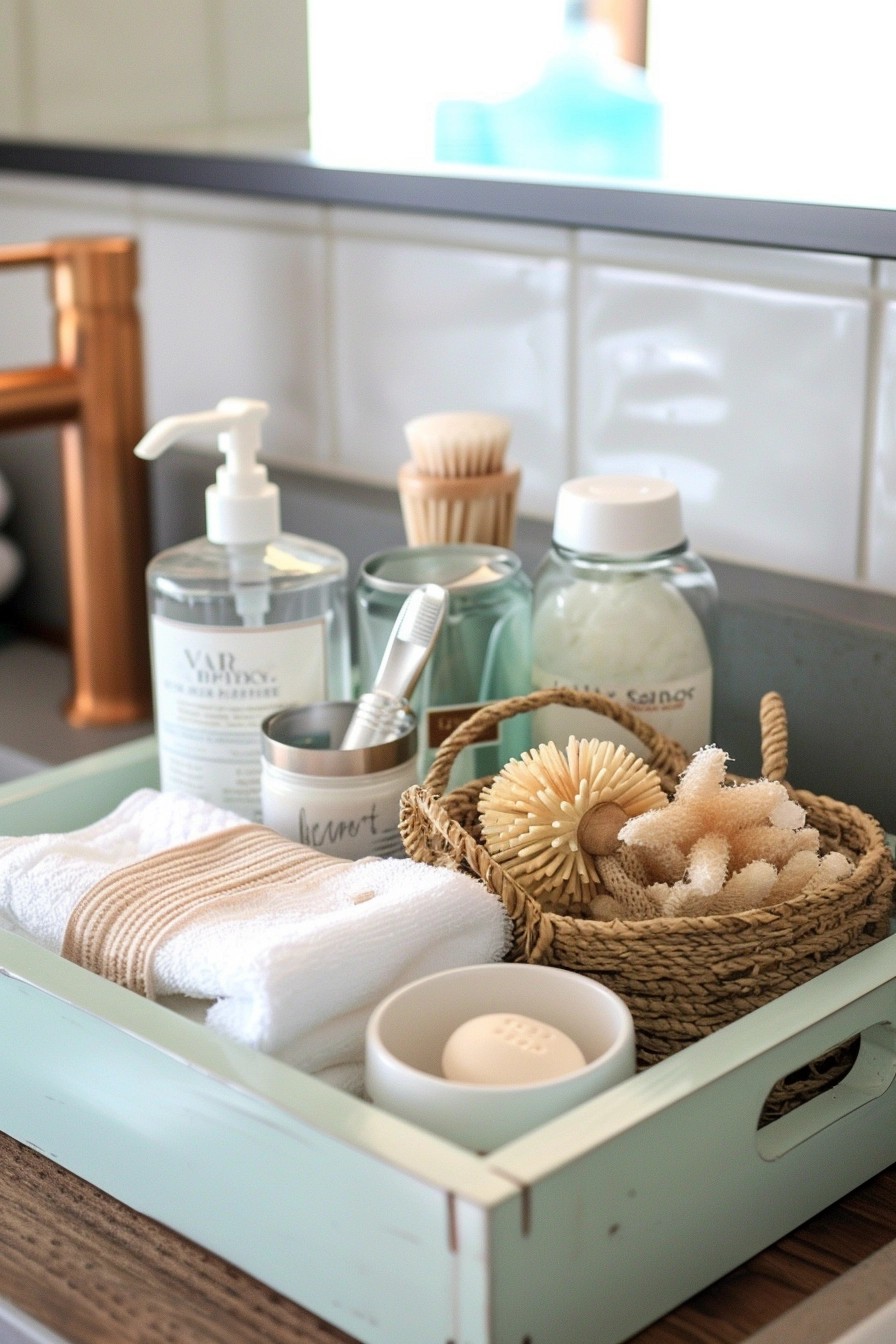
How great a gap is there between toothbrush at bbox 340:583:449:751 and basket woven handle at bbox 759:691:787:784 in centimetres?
12

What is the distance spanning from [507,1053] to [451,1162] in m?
0.05

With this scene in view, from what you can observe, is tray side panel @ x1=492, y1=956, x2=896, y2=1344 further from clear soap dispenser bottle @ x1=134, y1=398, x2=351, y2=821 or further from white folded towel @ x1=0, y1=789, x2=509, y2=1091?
clear soap dispenser bottle @ x1=134, y1=398, x2=351, y2=821

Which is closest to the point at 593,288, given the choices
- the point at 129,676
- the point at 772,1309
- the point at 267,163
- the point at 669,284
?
the point at 669,284

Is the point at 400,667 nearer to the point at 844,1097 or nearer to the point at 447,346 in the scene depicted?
the point at 844,1097

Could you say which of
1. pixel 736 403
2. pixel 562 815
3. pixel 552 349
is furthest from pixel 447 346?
pixel 562 815

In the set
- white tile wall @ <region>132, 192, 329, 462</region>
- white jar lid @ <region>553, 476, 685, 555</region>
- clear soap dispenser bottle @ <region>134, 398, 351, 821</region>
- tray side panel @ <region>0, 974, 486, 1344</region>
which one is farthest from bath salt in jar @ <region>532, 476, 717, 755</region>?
white tile wall @ <region>132, 192, 329, 462</region>

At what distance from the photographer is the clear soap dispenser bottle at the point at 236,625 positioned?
2.04 ft

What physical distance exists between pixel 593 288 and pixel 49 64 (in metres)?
0.46

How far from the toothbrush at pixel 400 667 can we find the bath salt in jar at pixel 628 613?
0.18 feet

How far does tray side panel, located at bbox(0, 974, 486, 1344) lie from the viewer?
380 mm

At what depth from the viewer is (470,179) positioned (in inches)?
30.2

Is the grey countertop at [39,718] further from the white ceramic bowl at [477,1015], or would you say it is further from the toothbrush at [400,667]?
the white ceramic bowl at [477,1015]

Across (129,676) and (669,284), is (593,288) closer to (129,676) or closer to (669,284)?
(669,284)

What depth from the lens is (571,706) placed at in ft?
1.82
